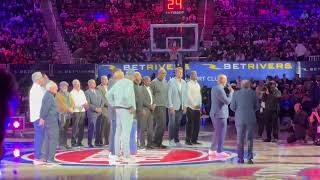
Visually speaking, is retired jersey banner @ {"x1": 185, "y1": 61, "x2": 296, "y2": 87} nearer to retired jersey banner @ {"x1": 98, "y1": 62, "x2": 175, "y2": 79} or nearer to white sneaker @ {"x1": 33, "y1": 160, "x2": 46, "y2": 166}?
retired jersey banner @ {"x1": 98, "y1": 62, "x2": 175, "y2": 79}

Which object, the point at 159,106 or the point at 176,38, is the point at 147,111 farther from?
the point at 176,38

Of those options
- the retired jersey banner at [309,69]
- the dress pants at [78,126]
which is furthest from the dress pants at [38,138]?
the retired jersey banner at [309,69]

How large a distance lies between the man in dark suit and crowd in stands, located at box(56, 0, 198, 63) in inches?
437

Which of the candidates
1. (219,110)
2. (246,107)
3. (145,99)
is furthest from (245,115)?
(145,99)

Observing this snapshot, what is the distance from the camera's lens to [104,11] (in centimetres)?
3164

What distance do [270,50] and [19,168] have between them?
1644 cm

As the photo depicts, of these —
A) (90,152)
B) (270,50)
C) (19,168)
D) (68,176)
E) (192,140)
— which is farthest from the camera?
(270,50)

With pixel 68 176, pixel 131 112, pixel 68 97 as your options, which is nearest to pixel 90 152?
pixel 68 97

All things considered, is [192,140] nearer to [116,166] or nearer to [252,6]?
[116,166]

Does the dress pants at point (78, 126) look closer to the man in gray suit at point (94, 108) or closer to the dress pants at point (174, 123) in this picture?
the man in gray suit at point (94, 108)

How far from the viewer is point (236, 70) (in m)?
21.5

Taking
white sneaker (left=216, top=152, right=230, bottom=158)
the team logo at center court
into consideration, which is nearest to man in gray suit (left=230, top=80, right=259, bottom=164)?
the team logo at center court

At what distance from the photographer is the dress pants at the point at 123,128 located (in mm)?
11156

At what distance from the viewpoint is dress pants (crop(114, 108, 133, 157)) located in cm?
1116
